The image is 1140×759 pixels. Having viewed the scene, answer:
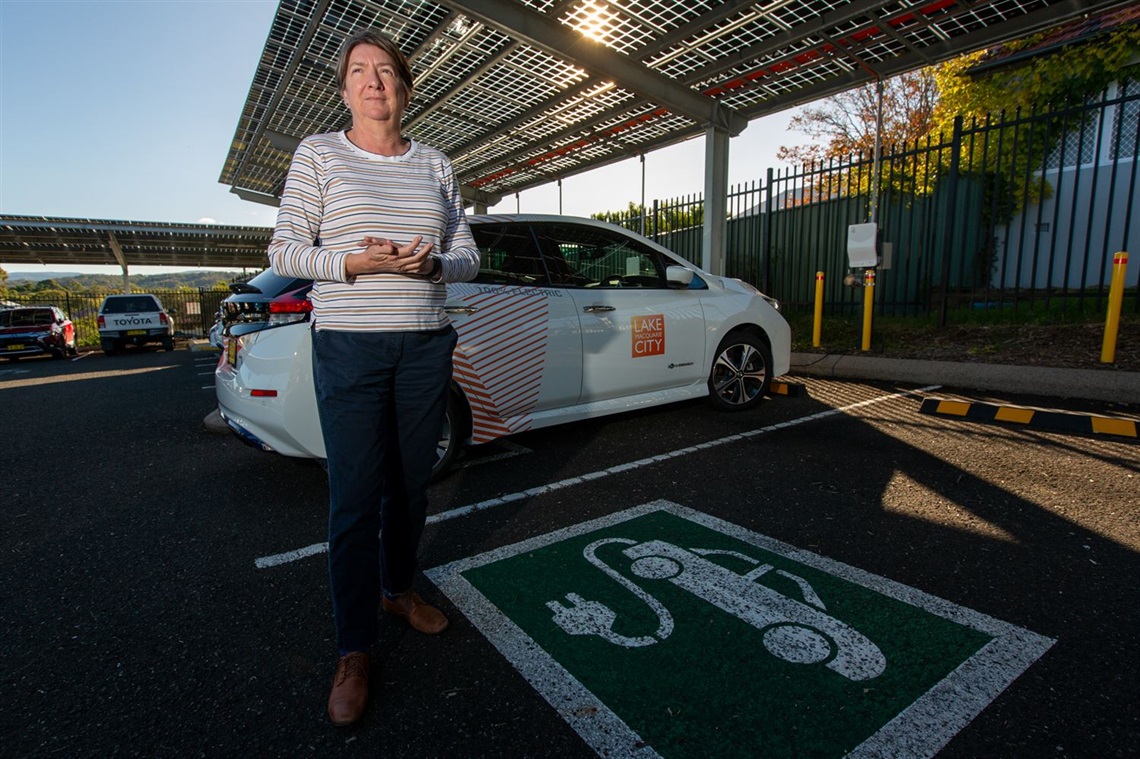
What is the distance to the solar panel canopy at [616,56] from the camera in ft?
24.5

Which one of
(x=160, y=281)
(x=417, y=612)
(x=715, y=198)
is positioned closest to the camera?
(x=417, y=612)

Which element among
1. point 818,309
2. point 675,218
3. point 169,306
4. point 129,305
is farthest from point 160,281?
point 818,309

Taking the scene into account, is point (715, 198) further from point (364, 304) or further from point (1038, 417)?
point (364, 304)

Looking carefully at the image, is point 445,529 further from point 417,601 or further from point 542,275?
point 542,275

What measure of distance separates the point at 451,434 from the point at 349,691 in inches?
80.8

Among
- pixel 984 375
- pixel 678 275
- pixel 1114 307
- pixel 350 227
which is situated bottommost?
pixel 984 375

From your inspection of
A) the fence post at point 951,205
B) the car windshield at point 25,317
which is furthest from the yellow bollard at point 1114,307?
the car windshield at point 25,317

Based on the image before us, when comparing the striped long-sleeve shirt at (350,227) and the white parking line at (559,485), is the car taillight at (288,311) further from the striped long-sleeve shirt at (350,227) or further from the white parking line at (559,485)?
the striped long-sleeve shirt at (350,227)

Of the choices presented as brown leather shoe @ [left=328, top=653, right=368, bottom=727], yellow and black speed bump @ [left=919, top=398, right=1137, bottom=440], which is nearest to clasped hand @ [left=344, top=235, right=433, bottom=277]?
brown leather shoe @ [left=328, top=653, right=368, bottom=727]

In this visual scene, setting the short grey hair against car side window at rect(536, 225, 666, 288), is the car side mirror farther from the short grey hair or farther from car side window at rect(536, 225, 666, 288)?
the short grey hair

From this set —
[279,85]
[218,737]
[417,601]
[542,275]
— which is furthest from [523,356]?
[279,85]

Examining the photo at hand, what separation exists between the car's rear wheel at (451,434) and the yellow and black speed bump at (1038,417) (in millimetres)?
4211

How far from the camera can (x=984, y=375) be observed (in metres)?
6.37

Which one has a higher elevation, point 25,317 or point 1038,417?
point 25,317
